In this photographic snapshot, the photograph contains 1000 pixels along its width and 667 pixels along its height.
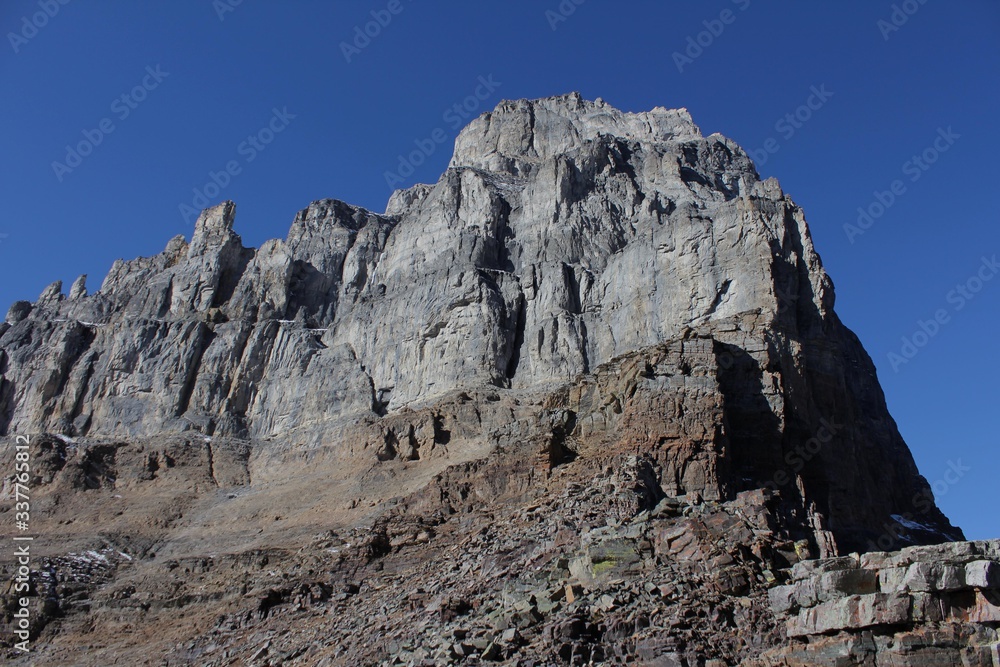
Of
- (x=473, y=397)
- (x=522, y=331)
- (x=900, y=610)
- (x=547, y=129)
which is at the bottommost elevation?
(x=900, y=610)

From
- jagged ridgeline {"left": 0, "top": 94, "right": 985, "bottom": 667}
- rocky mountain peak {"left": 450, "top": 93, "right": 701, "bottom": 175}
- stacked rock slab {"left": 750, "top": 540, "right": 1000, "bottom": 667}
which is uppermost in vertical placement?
rocky mountain peak {"left": 450, "top": 93, "right": 701, "bottom": 175}

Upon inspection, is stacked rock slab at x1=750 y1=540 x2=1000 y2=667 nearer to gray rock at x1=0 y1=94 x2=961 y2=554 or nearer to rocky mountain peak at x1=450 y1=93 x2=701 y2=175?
gray rock at x1=0 y1=94 x2=961 y2=554

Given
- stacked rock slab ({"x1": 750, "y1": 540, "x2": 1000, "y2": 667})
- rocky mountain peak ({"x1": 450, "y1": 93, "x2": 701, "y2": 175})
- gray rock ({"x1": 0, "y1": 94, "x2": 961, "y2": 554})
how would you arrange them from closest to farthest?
1. stacked rock slab ({"x1": 750, "y1": 540, "x2": 1000, "y2": 667})
2. gray rock ({"x1": 0, "y1": 94, "x2": 961, "y2": 554})
3. rocky mountain peak ({"x1": 450, "y1": 93, "x2": 701, "y2": 175})

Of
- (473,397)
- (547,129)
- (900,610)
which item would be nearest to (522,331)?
(473,397)

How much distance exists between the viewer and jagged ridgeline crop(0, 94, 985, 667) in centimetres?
4181

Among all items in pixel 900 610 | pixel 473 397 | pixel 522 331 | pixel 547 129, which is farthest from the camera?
pixel 547 129

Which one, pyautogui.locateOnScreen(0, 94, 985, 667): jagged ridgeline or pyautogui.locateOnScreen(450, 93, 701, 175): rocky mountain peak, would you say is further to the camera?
pyautogui.locateOnScreen(450, 93, 701, 175): rocky mountain peak

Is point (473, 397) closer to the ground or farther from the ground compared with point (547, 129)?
closer to the ground

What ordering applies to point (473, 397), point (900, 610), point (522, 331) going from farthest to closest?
point (522, 331), point (473, 397), point (900, 610)

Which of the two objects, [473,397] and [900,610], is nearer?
[900,610]

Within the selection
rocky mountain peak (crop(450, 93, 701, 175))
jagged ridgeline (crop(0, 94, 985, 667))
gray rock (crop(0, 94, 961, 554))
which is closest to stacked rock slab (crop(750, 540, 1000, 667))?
jagged ridgeline (crop(0, 94, 985, 667))

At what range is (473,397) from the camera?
71.9m

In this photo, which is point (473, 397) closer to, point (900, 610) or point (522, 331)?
point (522, 331)

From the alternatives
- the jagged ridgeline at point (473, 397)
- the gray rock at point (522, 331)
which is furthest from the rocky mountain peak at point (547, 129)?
the gray rock at point (522, 331)
